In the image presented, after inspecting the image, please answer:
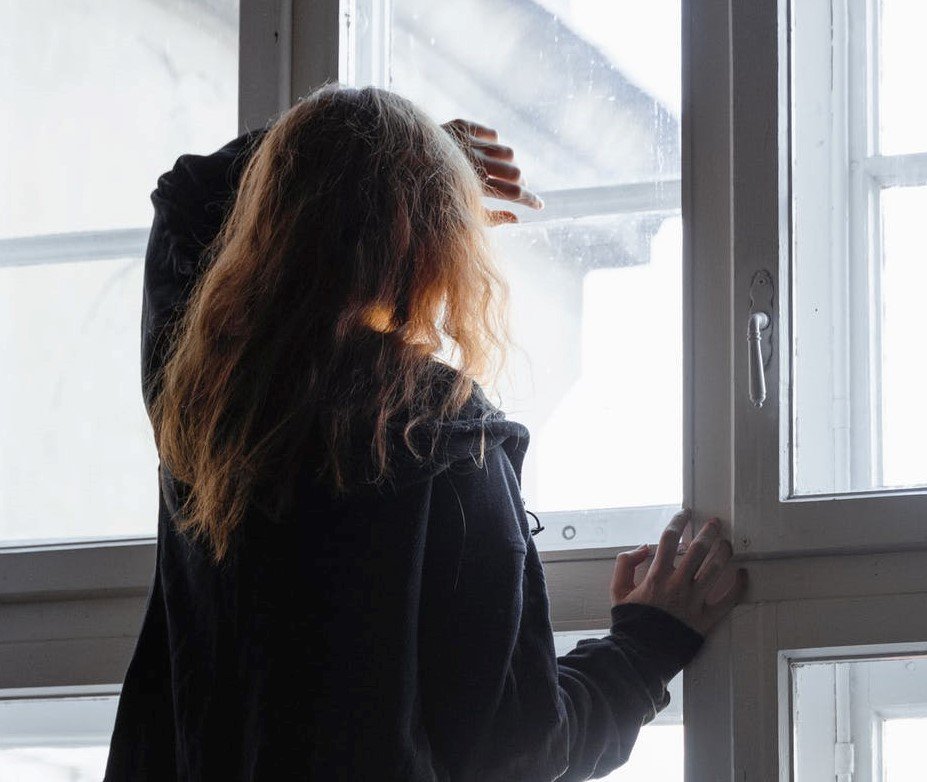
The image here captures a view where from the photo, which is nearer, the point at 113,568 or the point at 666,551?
the point at 666,551

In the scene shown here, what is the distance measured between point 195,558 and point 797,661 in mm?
594

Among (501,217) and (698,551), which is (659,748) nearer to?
(698,551)

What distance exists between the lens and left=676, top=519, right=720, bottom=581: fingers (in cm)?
127

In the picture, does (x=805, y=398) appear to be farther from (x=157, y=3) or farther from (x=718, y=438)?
(x=157, y=3)

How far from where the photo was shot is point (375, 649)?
1.06 meters

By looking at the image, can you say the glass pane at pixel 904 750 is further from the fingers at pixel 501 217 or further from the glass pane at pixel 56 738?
the glass pane at pixel 56 738

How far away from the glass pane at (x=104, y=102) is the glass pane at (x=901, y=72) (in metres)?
0.77

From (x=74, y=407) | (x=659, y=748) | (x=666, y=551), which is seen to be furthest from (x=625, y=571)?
(x=74, y=407)

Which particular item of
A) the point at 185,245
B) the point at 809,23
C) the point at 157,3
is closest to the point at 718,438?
the point at 809,23

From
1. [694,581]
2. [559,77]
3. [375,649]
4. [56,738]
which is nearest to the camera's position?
A: [375,649]

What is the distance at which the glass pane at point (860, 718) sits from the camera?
4.27 feet

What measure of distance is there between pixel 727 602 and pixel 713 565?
0.13 feet

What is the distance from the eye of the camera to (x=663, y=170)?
4.74ft

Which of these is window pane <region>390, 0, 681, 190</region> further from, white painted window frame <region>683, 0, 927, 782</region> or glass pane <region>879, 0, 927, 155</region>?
glass pane <region>879, 0, 927, 155</region>
